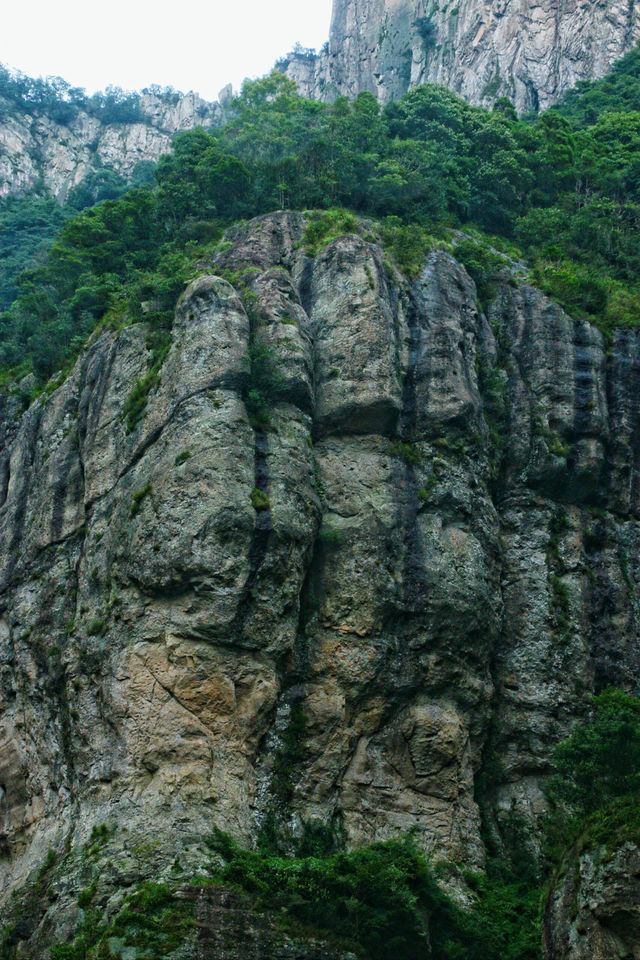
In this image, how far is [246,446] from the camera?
1070 inches

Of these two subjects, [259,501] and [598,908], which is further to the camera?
[259,501]

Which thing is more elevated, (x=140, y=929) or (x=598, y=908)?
(x=598, y=908)

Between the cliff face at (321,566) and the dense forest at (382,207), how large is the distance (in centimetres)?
286

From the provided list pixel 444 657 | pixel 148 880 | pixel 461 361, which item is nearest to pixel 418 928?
pixel 148 880

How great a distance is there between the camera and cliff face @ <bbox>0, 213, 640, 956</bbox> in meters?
24.6

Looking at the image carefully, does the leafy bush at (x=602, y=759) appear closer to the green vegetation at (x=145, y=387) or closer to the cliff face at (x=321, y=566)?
the cliff face at (x=321, y=566)

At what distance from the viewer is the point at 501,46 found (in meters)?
69.9

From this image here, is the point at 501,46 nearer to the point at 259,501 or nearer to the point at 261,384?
the point at 261,384

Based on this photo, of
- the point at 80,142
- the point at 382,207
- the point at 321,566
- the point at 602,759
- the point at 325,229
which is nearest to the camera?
the point at 602,759

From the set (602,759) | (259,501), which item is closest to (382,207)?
(259,501)

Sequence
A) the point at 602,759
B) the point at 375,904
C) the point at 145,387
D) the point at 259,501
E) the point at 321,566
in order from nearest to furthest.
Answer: the point at 375,904 < the point at 602,759 < the point at 259,501 < the point at 321,566 < the point at 145,387

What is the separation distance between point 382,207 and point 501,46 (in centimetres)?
3706

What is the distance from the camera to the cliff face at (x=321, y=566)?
24641mm

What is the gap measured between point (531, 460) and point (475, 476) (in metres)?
2.55
